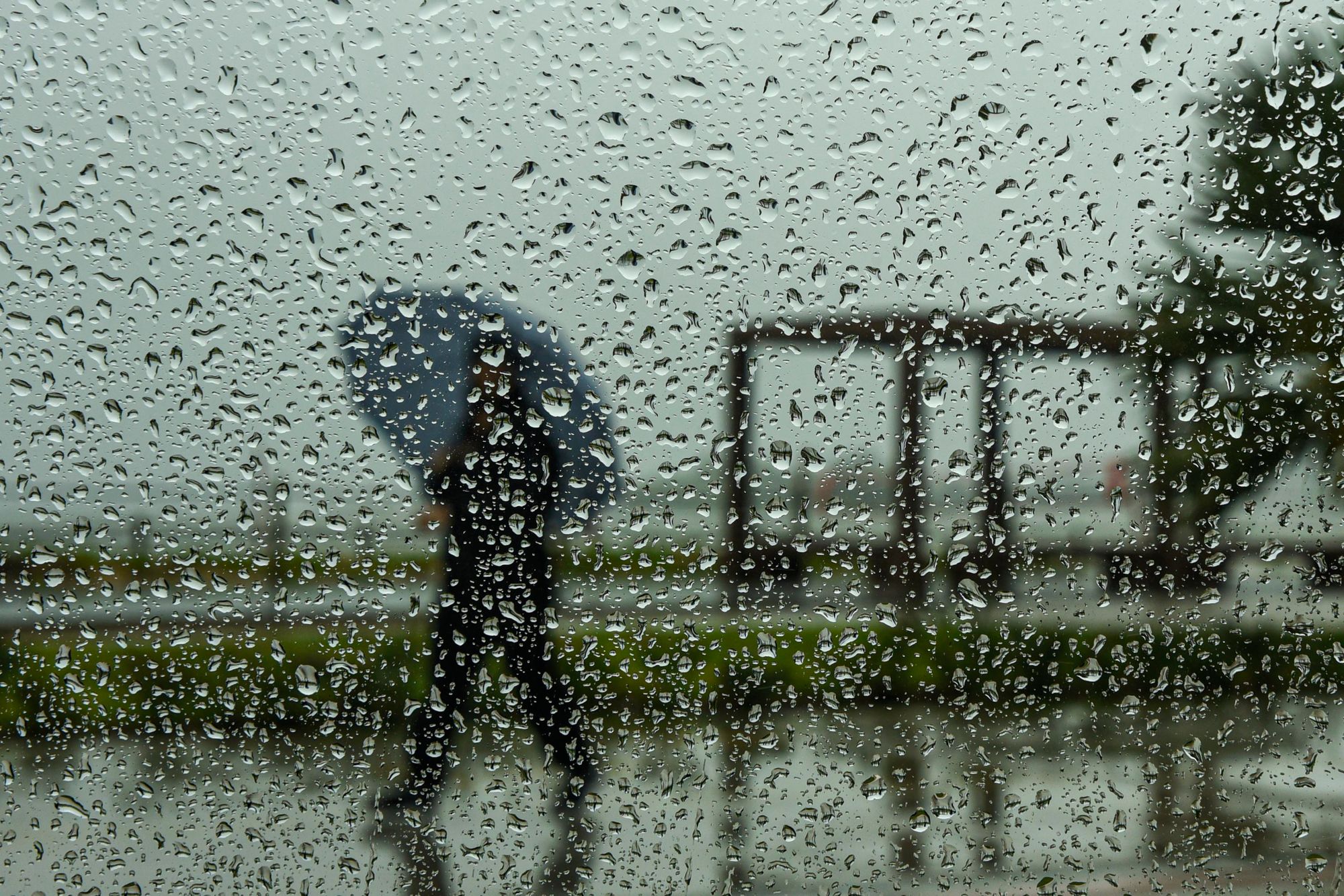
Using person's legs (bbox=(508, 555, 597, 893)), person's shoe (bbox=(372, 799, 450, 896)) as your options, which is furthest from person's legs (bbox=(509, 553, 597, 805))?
person's shoe (bbox=(372, 799, 450, 896))

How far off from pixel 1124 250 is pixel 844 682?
43cm

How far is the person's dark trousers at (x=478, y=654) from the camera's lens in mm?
682

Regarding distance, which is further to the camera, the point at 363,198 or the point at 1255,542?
the point at 1255,542

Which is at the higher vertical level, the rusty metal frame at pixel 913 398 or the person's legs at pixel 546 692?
the rusty metal frame at pixel 913 398

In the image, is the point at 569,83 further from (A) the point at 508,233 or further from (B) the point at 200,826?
(B) the point at 200,826

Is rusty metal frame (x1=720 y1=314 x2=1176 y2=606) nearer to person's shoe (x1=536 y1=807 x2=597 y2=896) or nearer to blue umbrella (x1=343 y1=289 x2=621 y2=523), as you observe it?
blue umbrella (x1=343 y1=289 x2=621 y2=523)

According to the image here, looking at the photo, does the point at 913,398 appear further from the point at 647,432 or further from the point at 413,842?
the point at 413,842

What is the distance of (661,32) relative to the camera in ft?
2.21

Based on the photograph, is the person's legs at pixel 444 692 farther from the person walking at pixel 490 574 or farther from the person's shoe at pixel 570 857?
the person's shoe at pixel 570 857

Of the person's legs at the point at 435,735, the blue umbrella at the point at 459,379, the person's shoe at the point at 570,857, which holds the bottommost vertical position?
the person's shoe at the point at 570,857

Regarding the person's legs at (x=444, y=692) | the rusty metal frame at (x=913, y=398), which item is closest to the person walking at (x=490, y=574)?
the person's legs at (x=444, y=692)

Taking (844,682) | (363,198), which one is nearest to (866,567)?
(844,682)

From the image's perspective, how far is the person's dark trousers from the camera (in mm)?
682

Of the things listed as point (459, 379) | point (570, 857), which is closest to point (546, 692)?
point (570, 857)
